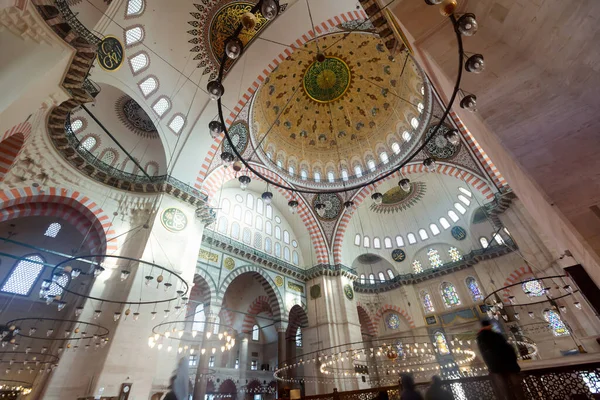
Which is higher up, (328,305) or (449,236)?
(449,236)

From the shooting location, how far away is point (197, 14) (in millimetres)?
7629

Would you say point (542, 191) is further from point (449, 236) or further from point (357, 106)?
point (449, 236)

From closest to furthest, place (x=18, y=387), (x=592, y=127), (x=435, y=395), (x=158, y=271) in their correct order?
(x=592, y=127) < (x=435, y=395) < (x=158, y=271) < (x=18, y=387)

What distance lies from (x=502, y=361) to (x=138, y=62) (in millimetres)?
10162

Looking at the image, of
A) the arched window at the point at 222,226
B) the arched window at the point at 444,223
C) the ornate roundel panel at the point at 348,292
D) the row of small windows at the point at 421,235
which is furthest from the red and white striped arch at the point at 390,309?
the arched window at the point at 222,226

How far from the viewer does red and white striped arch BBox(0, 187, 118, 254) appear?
20.6 ft

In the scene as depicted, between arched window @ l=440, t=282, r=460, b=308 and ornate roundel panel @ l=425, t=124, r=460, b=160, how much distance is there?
27.4ft

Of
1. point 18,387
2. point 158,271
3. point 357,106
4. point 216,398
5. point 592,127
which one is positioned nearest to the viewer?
point 592,127

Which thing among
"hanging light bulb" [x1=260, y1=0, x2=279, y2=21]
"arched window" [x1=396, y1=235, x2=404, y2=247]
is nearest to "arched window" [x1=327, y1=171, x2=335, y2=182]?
"arched window" [x1=396, y1=235, x2=404, y2=247]

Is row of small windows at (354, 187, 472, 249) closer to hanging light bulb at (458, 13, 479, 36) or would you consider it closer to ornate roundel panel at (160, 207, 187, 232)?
ornate roundel panel at (160, 207, 187, 232)

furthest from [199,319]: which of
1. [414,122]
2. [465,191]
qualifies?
[465,191]

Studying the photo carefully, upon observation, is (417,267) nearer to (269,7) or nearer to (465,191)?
(465,191)

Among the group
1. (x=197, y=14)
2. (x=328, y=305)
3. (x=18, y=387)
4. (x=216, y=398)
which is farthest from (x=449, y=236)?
(x=18, y=387)

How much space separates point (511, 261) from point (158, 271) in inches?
639
